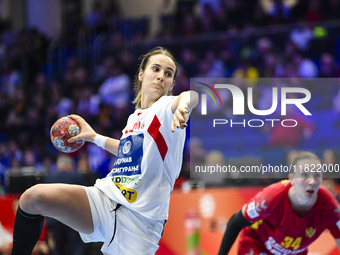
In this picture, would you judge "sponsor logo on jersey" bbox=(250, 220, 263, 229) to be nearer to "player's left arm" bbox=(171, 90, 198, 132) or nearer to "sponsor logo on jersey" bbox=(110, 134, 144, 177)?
"sponsor logo on jersey" bbox=(110, 134, 144, 177)

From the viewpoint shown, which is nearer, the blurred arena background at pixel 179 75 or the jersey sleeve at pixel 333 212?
the jersey sleeve at pixel 333 212

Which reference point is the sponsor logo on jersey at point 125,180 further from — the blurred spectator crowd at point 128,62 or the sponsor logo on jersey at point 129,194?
the blurred spectator crowd at point 128,62

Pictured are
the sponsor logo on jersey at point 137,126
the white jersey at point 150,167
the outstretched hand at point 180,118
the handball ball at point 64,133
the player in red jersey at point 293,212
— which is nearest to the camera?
the outstretched hand at point 180,118

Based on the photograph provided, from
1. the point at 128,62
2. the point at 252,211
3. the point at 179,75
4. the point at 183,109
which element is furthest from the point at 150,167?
the point at 128,62

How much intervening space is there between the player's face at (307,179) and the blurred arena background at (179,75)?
1414 mm

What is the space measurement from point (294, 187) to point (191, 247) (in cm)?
198

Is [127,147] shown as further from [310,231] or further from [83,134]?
[310,231]

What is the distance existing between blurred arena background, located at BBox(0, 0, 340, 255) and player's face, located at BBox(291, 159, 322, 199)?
1414 millimetres

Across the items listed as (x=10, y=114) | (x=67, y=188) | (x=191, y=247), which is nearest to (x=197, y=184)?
(x=191, y=247)

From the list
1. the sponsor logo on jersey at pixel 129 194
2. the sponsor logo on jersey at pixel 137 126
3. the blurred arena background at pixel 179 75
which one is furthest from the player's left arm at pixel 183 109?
the blurred arena background at pixel 179 75

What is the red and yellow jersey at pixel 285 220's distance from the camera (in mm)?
3654

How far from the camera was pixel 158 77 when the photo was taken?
11.5 feet

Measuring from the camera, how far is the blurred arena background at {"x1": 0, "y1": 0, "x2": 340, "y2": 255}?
5441 mm

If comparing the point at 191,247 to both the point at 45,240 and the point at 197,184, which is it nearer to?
the point at 197,184
